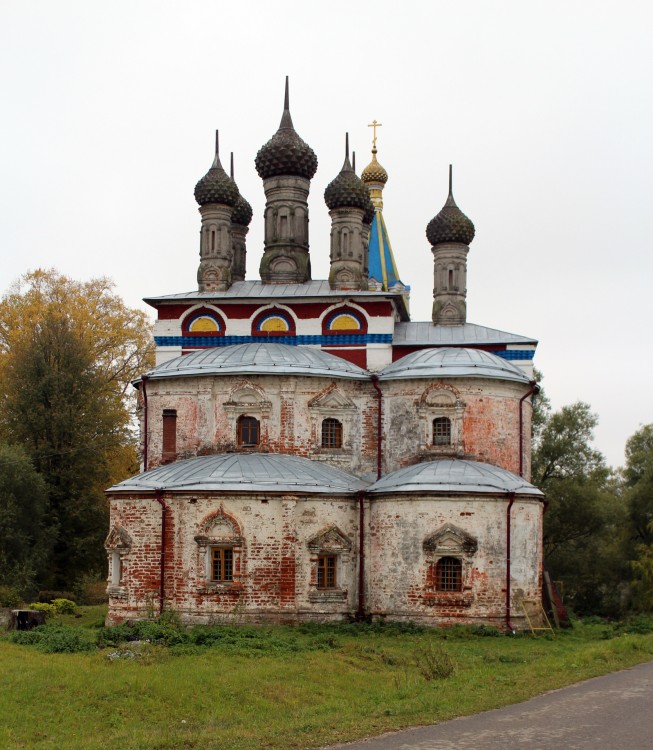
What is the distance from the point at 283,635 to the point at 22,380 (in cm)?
1656

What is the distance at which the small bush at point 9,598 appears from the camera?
26859 mm

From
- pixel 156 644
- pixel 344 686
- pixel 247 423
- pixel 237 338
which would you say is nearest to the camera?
pixel 344 686

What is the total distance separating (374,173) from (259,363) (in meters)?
15.4

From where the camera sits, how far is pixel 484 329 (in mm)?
28125

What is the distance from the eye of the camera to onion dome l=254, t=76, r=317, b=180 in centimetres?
2831

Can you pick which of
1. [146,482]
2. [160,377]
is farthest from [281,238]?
[146,482]

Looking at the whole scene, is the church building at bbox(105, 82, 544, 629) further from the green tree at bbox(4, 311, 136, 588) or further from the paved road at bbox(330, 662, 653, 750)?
the paved road at bbox(330, 662, 653, 750)

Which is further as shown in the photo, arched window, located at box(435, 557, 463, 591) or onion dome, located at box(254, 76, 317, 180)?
onion dome, located at box(254, 76, 317, 180)

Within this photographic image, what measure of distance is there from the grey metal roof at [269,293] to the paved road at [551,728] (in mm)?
13997

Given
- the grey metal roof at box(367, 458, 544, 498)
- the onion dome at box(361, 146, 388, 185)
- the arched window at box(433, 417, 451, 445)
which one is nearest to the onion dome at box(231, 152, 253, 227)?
the onion dome at box(361, 146, 388, 185)

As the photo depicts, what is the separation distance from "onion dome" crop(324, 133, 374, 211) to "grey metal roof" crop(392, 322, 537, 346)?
3418mm

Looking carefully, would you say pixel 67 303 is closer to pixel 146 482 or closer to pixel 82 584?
pixel 82 584

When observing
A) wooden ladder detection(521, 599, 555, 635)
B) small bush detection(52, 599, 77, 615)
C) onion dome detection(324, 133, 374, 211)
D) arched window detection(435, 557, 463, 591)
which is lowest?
small bush detection(52, 599, 77, 615)

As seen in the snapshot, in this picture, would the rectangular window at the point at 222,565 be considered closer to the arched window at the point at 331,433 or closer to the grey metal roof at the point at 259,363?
the arched window at the point at 331,433
